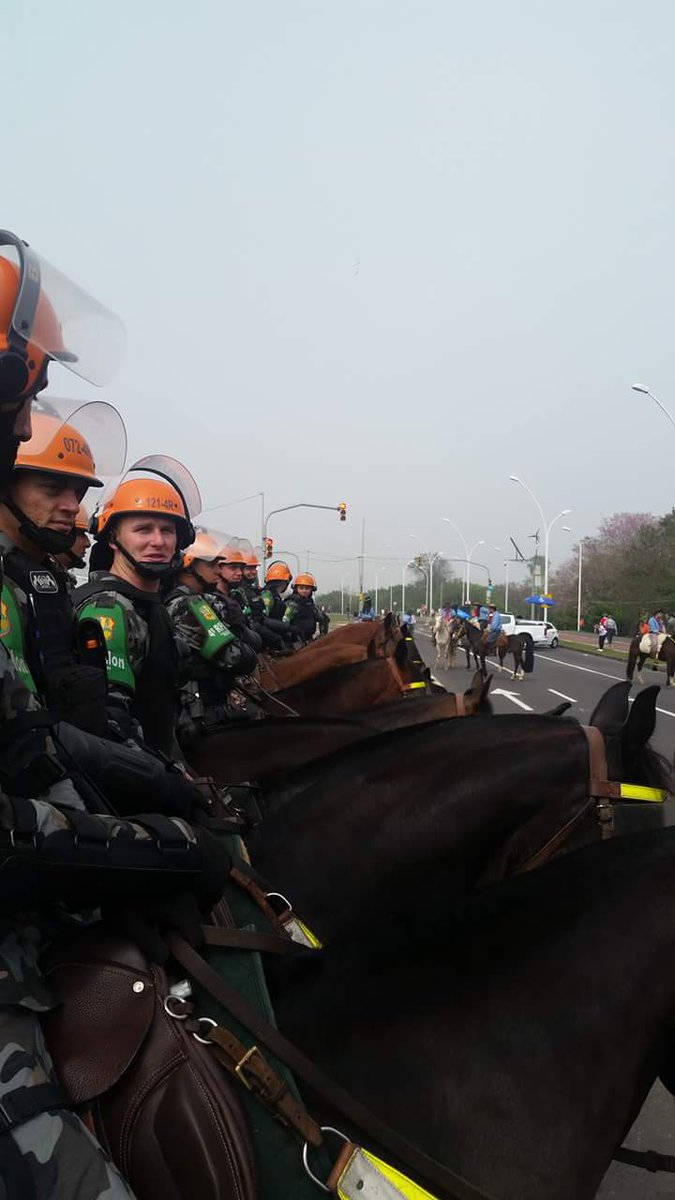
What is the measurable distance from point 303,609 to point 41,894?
14.6 meters

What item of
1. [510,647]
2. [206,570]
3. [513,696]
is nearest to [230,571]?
[206,570]

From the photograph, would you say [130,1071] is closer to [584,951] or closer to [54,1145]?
[54,1145]

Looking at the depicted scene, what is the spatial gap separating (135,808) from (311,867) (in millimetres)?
753

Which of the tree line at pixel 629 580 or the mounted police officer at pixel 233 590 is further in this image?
the tree line at pixel 629 580

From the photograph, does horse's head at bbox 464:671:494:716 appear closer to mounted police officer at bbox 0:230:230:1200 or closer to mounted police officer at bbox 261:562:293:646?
mounted police officer at bbox 0:230:230:1200

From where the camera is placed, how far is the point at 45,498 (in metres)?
3.09

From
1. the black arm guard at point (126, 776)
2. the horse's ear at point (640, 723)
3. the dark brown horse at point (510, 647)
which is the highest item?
the horse's ear at point (640, 723)

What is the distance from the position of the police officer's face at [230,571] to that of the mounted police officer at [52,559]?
565 cm

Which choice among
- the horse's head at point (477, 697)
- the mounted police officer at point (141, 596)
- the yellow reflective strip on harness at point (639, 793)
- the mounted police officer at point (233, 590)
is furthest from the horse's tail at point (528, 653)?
the yellow reflective strip on harness at point (639, 793)

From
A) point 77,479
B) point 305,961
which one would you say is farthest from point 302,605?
point 305,961

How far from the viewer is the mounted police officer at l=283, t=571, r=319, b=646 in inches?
620

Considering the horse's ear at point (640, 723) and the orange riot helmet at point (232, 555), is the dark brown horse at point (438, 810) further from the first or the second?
the orange riot helmet at point (232, 555)

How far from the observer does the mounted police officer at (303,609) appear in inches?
620

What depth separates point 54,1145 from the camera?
1358mm
